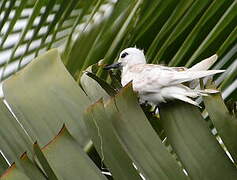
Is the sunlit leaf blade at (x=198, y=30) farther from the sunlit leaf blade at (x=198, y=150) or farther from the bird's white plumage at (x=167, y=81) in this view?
the sunlit leaf blade at (x=198, y=150)

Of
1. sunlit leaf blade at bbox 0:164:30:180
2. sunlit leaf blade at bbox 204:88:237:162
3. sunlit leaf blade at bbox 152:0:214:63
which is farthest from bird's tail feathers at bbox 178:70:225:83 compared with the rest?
sunlit leaf blade at bbox 0:164:30:180

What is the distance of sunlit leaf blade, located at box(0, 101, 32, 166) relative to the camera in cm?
85

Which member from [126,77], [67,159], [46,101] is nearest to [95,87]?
[46,101]

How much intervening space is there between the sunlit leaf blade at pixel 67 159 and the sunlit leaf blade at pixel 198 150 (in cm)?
10

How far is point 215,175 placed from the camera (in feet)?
2.56

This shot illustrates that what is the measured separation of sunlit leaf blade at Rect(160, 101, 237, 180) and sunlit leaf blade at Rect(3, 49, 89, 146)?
0.14 meters

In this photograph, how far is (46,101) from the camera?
0.89 m

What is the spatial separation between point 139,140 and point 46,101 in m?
0.16

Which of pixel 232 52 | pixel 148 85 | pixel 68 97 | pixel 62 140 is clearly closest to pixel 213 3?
pixel 232 52

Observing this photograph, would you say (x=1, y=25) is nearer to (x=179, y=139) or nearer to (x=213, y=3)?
(x=213, y=3)

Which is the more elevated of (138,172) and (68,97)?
(68,97)

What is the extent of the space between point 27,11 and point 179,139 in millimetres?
733

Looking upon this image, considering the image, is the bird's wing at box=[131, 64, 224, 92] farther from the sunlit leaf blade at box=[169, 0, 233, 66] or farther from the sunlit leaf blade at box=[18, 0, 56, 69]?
the sunlit leaf blade at box=[18, 0, 56, 69]

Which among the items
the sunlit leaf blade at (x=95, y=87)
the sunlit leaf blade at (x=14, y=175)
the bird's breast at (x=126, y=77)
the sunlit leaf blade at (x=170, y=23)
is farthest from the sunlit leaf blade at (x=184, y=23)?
the sunlit leaf blade at (x=14, y=175)
